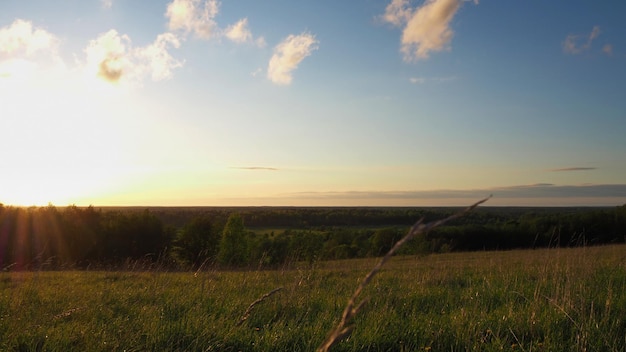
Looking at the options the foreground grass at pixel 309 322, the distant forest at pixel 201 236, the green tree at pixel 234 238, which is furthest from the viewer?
the green tree at pixel 234 238

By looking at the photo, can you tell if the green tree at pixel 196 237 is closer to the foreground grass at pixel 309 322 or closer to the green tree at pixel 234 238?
the green tree at pixel 234 238

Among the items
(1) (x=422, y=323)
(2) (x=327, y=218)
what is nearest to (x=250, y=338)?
(1) (x=422, y=323)

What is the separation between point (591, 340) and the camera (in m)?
4.39

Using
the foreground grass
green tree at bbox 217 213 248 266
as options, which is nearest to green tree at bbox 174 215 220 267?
green tree at bbox 217 213 248 266

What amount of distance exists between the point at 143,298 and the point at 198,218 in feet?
158

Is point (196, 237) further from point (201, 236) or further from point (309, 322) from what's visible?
point (309, 322)

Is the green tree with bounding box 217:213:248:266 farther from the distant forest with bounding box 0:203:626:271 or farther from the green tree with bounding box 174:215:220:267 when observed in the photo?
the green tree with bounding box 174:215:220:267

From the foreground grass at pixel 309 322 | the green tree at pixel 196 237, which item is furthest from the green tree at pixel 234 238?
the foreground grass at pixel 309 322

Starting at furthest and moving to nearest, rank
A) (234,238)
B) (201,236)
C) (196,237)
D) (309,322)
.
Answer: (201,236)
(196,237)
(234,238)
(309,322)

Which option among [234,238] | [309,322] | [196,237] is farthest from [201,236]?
[309,322]

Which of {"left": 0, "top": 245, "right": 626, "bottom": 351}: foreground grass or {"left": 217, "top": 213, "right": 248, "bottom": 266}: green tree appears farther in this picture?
{"left": 217, "top": 213, "right": 248, "bottom": 266}: green tree

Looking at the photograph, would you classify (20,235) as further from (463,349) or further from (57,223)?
(463,349)

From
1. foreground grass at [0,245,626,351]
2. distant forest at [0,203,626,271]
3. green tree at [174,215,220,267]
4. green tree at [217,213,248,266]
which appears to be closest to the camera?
foreground grass at [0,245,626,351]

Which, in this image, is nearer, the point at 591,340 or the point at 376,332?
the point at 591,340
